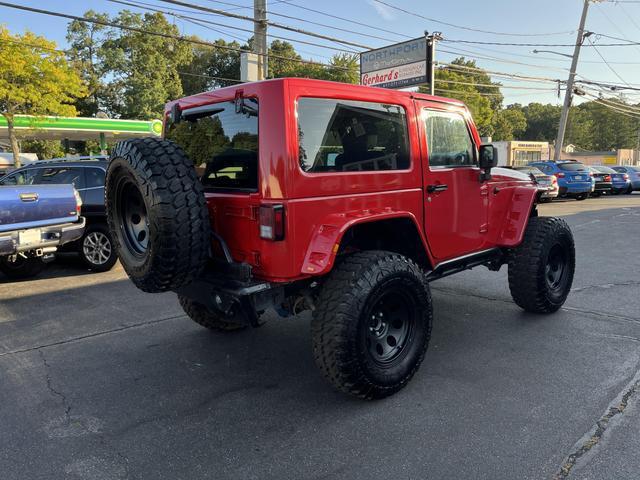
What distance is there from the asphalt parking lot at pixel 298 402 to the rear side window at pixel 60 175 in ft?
9.90

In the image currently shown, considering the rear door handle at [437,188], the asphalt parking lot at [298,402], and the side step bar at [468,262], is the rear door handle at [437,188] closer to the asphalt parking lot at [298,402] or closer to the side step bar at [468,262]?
the side step bar at [468,262]

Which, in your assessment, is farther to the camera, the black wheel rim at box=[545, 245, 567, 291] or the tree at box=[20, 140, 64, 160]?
the tree at box=[20, 140, 64, 160]

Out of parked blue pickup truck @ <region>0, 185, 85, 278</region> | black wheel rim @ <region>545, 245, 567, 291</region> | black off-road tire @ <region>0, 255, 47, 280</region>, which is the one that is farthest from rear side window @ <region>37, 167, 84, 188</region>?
black wheel rim @ <region>545, 245, 567, 291</region>

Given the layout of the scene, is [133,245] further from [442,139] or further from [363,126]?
[442,139]

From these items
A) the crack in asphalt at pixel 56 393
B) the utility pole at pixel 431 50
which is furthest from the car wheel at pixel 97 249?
the utility pole at pixel 431 50

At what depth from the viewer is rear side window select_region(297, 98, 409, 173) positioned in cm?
307

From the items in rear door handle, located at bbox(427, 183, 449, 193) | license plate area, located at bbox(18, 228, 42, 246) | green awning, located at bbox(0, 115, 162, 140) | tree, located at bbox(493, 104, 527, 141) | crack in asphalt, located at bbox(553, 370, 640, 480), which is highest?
tree, located at bbox(493, 104, 527, 141)

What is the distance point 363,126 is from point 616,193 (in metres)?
25.4

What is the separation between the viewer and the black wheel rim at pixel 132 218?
3.38 metres

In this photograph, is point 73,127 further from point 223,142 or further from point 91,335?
point 223,142

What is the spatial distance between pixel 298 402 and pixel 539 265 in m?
2.78

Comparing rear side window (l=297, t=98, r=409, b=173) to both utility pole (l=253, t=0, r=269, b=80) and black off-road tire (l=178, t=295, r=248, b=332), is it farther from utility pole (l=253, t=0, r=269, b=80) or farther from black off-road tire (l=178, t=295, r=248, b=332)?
utility pole (l=253, t=0, r=269, b=80)

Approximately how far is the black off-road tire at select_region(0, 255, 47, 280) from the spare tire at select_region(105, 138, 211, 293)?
15.7 ft

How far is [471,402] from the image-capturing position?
10.6 feet
